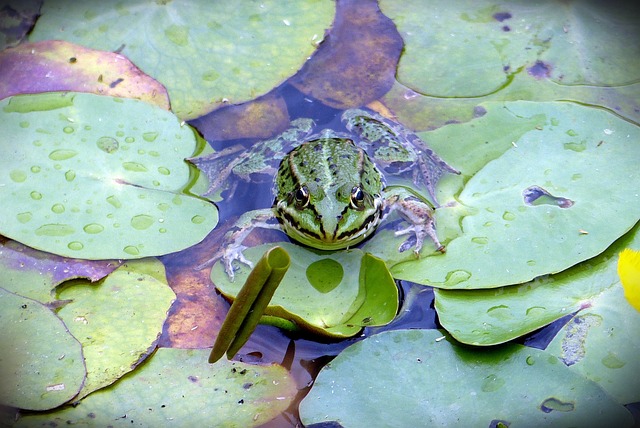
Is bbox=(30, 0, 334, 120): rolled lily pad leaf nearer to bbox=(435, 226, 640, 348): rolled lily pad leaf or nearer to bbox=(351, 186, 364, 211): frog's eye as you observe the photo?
bbox=(351, 186, 364, 211): frog's eye

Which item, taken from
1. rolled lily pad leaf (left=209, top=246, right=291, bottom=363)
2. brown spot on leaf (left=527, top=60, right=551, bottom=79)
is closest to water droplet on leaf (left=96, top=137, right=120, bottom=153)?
rolled lily pad leaf (left=209, top=246, right=291, bottom=363)

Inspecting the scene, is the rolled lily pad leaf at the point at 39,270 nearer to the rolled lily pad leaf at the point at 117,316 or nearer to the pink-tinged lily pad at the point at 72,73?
the rolled lily pad leaf at the point at 117,316

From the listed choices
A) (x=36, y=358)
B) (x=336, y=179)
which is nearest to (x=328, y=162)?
(x=336, y=179)

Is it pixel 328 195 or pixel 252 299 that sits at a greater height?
pixel 252 299

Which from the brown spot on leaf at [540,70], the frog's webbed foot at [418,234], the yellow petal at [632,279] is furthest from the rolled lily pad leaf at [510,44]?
the yellow petal at [632,279]

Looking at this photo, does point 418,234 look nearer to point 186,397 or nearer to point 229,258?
point 229,258

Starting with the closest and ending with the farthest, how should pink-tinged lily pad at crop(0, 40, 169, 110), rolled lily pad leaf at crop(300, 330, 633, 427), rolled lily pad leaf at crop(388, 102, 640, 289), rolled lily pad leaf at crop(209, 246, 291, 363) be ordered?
rolled lily pad leaf at crop(209, 246, 291, 363) → rolled lily pad leaf at crop(300, 330, 633, 427) → rolled lily pad leaf at crop(388, 102, 640, 289) → pink-tinged lily pad at crop(0, 40, 169, 110)
